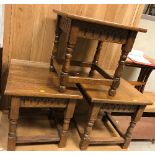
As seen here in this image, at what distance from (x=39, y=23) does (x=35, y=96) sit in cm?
56

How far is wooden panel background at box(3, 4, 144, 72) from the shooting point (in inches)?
53.6

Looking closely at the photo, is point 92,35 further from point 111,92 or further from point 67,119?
point 67,119

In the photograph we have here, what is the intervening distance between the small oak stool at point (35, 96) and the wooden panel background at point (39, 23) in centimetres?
16

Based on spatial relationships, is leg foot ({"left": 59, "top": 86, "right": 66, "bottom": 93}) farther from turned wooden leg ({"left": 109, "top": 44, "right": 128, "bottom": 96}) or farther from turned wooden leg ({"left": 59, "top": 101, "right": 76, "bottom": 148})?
turned wooden leg ({"left": 109, "top": 44, "right": 128, "bottom": 96})

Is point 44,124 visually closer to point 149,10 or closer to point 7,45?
point 7,45

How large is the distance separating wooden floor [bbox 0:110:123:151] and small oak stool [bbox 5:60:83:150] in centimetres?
6

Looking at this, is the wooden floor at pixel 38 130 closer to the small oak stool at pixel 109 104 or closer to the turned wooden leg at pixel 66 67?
the small oak stool at pixel 109 104

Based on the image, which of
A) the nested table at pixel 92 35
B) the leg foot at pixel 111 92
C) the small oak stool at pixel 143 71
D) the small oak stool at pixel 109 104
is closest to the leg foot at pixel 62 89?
the nested table at pixel 92 35

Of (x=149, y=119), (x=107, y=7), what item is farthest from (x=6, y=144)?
(x=149, y=119)

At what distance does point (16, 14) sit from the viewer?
1.35m

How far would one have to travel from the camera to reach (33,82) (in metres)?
1.17

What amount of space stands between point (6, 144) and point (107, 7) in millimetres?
1043

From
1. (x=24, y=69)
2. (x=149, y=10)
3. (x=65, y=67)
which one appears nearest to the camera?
(x=65, y=67)

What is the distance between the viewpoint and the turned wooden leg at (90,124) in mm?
1154
